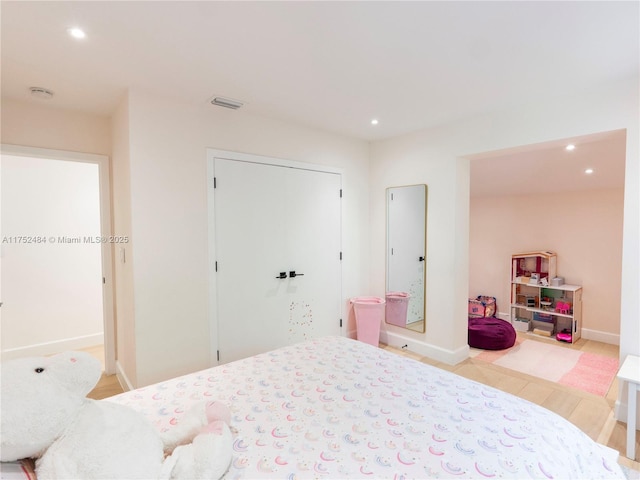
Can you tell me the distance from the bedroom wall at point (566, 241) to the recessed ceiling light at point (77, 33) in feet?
17.4

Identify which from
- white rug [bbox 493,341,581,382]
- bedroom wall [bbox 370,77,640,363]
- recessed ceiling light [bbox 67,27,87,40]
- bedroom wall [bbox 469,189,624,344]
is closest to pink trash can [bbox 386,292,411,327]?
bedroom wall [bbox 370,77,640,363]

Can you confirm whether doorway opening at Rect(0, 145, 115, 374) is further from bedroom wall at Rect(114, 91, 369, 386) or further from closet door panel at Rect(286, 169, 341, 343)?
closet door panel at Rect(286, 169, 341, 343)

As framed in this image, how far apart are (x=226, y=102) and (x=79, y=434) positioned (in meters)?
2.43

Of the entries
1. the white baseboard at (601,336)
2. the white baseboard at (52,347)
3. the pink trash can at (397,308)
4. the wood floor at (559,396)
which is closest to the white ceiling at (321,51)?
the pink trash can at (397,308)

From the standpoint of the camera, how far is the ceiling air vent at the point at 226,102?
103 inches

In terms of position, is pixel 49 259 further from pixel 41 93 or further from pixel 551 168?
pixel 551 168

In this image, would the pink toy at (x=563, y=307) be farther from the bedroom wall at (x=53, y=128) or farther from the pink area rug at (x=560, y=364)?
the bedroom wall at (x=53, y=128)

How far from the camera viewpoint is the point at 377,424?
1330 millimetres

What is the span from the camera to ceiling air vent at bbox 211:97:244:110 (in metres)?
2.61

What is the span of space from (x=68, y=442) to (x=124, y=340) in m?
2.22

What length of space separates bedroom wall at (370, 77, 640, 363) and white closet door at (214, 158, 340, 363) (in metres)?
0.75

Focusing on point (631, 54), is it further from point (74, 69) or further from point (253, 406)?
point (74, 69)

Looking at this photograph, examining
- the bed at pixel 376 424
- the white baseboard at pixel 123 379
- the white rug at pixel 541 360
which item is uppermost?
the bed at pixel 376 424

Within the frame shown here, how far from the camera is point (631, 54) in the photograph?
6.42 ft
